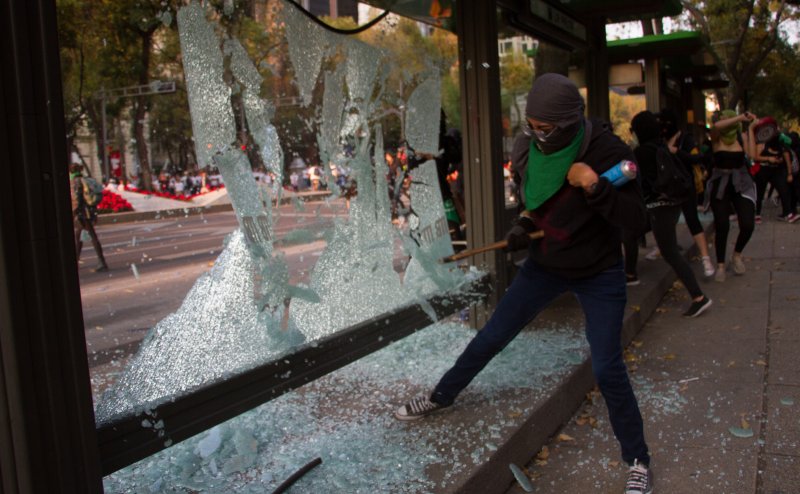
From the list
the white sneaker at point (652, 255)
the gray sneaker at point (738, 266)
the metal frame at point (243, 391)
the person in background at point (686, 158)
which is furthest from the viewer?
the white sneaker at point (652, 255)

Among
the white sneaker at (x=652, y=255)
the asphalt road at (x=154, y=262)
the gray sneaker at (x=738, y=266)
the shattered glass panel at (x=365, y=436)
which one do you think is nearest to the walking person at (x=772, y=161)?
the white sneaker at (x=652, y=255)

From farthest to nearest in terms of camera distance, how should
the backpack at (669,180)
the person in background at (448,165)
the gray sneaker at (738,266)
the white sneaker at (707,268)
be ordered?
the gray sneaker at (738,266), the white sneaker at (707,268), the backpack at (669,180), the person in background at (448,165)

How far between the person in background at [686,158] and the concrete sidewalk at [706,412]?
3.15ft

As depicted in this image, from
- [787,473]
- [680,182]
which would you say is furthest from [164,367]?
[680,182]

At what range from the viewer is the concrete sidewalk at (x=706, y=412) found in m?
3.22

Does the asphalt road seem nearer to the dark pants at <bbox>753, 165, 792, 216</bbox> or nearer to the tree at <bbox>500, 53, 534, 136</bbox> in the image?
the tree at <bbox>500, 53, 534, 136</bbox>

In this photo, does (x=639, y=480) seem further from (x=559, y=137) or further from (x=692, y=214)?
(x=692, y=214)

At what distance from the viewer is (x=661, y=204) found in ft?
19.7

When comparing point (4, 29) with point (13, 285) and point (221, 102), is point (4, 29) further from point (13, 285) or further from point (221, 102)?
point (221, 102)

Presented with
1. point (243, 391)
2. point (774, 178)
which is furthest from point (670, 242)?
point (774, 178)

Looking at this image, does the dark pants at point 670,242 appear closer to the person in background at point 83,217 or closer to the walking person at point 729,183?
the walking person at point 729,183

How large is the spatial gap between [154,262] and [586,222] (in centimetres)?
212

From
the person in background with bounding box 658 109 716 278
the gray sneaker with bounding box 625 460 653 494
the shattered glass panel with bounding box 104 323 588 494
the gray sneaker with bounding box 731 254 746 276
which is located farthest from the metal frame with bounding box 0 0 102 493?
the gray sneaker with bounding box 731 254 746 276

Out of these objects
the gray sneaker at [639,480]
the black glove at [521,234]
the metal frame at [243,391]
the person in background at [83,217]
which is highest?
the person in background at [83,217]
